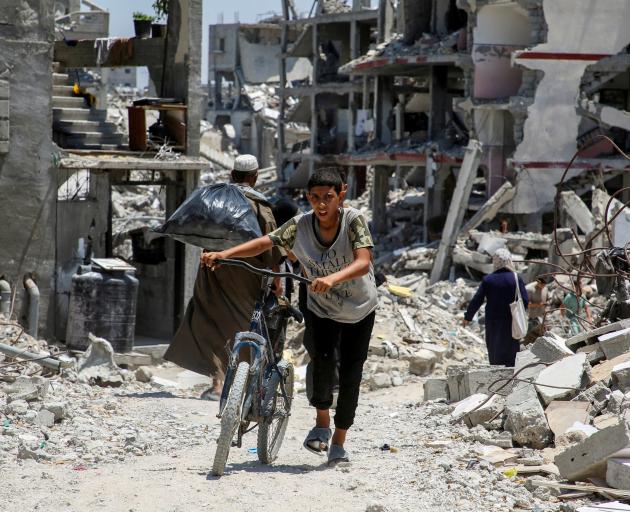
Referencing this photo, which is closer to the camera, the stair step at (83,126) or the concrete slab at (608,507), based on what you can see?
the concrete slab at (608,507)

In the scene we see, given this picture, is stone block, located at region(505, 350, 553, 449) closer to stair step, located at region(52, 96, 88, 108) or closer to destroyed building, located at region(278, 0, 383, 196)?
stair step, located at region(52, 96, 88, 108)

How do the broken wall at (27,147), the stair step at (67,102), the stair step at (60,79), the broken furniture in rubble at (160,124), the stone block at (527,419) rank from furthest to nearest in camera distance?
the stair step at (60,79)
the stair step at (67,102)
the broken furniture in rubble at (160,124)
the broken wall at (27,147)
the stone block at (527,419)

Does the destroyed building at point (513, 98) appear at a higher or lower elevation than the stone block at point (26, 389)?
higher

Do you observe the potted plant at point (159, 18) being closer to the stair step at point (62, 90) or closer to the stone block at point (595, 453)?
the stair step at point (62, 90)

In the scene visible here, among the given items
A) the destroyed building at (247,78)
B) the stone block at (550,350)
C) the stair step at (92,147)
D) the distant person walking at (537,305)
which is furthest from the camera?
the destroyed building at (247,78)

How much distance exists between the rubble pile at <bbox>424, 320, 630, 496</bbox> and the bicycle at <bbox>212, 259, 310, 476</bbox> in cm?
132

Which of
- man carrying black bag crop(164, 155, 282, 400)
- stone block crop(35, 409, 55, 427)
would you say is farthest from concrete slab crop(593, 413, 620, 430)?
stone block crop(35, 409, 55, 427)

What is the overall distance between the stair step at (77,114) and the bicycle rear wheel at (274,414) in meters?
11.6

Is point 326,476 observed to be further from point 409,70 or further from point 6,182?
point 409,70

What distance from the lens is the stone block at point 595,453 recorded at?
582cm

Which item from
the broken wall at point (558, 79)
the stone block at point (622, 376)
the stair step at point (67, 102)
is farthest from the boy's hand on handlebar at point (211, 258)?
the broken wall at point (558, 79)

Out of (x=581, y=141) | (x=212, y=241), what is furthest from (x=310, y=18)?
(x=212, y=241)

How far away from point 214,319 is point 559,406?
146 inches

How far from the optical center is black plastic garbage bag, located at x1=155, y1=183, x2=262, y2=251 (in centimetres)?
915
